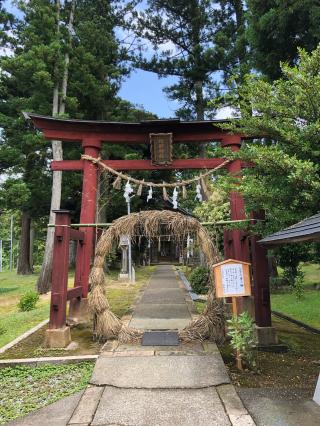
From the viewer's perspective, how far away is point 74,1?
16156 mm

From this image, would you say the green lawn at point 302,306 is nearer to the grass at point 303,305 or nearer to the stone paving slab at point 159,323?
the grass at point 303,305

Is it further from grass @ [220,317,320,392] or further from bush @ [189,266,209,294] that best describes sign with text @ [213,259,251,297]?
bush @ [189,266,209,294]

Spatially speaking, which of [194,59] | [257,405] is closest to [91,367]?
[257,405]

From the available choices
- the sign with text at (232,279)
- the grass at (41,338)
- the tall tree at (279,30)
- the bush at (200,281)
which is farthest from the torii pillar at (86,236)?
the tall tree at (279,30)

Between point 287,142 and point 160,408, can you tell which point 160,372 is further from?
point 287,142

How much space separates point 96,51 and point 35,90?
12.5 ft

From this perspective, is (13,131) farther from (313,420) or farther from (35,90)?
(313,420)

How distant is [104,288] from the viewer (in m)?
6.04

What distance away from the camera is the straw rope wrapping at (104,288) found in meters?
5.72

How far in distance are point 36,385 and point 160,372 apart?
1.61m

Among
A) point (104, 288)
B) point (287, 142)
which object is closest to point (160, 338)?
point (104, 288)

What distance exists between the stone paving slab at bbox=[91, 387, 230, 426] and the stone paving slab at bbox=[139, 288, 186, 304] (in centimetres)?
624

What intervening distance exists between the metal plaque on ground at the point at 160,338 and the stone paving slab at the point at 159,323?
1.39ft

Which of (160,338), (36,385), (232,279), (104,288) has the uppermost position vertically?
(232,279)
